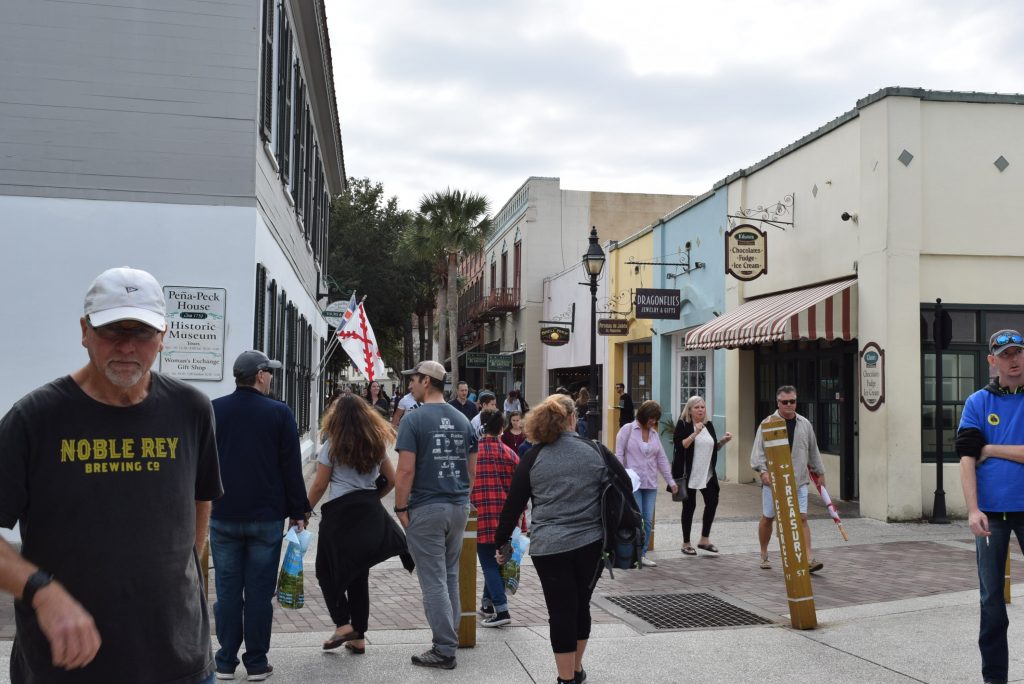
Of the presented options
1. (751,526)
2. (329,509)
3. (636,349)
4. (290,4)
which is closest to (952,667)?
(329,509)

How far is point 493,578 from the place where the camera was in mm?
7008

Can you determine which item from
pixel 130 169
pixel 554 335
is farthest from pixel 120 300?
pixel 554 335

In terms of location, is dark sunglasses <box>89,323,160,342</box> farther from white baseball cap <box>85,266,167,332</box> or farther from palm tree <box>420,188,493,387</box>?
palm tree <box>420,188,493,387</box>

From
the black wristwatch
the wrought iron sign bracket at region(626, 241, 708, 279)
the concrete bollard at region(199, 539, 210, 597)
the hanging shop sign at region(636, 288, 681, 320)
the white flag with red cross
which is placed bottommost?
the concrete bollard at region(199, 539, 210, 597)

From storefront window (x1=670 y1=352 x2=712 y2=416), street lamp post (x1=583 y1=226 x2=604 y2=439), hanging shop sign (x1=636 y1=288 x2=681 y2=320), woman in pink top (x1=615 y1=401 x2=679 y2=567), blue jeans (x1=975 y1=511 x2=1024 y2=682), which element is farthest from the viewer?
storefront window (x1=670 y1=352 x2=712 y2=416)

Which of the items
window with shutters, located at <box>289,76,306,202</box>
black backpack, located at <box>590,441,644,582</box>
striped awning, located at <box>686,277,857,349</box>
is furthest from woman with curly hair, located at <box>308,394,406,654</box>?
striped awning, located at <box>686,277,857,349</box>

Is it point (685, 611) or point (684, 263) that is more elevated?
point (684, 263)

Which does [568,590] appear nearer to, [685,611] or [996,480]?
[996,480]

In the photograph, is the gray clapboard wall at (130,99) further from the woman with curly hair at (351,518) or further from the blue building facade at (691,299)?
the blue building facade at (691,299)

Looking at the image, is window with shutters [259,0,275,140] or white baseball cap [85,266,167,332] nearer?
white baseball cap [85,266,167,332]

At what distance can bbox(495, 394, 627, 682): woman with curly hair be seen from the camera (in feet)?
17.4

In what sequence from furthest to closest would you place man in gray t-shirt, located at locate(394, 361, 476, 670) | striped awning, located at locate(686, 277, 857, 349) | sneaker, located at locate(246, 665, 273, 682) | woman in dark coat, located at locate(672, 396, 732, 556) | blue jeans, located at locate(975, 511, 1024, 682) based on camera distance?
striped awning, located at locate(686, 277, 857, 349) < woman in dark coat, located at locate(672, 396, 732, 556) < man in gray t-shirt, located at locate(394, 361, 476, 670) < sneaker, located at locate(246, 665, 273, 682) < blue jeans, located at locate(975, 511, 1024, 682)

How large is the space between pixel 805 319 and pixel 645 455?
456 cm

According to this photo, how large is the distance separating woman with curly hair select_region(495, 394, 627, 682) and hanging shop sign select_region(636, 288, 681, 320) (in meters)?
13.9
